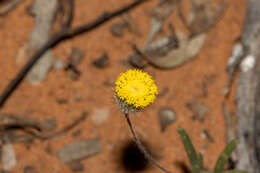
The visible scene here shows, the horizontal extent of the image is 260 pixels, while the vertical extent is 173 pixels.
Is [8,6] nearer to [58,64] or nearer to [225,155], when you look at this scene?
[58,64]

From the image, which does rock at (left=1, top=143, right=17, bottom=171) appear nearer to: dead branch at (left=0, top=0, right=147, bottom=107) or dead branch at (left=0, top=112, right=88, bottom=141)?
dead branch at (left=0, top=112, right=88, bottom=141)

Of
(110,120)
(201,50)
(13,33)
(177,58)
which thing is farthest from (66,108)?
(201,50)

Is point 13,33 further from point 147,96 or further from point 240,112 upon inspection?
point 240,112

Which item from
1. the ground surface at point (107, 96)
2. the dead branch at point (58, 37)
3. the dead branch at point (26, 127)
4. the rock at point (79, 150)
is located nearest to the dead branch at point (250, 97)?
the ground surface at point (107, 96)

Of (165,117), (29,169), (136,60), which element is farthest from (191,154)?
(29,169)

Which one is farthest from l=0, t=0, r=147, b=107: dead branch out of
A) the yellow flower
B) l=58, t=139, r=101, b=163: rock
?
the yellow flower

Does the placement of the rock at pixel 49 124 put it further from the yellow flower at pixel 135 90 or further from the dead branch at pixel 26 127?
the yellow flower at pixel 135 90
